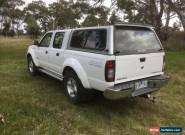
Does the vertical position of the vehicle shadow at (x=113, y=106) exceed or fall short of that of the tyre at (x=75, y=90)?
it falls short

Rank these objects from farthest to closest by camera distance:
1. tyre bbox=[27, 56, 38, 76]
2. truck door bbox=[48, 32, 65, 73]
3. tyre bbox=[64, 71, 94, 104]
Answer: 1. tyre bbox=[27, 56, 38, 76]
2. truck door bbox=[48, 32, 65, 73]
3. tyre bbox=[64, 71, 94, 104]

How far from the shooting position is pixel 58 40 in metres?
6.28

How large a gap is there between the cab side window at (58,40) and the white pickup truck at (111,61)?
0.23 ft

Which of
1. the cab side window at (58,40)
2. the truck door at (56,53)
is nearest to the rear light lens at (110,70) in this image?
→ the truck door at (56,53)

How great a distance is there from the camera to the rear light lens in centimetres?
421

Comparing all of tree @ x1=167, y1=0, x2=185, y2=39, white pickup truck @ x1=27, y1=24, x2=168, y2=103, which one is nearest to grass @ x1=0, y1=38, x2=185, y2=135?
white pickup truck @ x1=27, y1=24, x2=168, y2=103

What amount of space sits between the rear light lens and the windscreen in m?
0.31

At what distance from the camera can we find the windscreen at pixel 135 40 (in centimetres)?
455

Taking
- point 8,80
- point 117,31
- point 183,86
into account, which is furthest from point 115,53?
point 8,80

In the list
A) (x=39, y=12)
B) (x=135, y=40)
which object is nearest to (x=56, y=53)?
(x=135, y=40)

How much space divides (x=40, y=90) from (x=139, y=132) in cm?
338

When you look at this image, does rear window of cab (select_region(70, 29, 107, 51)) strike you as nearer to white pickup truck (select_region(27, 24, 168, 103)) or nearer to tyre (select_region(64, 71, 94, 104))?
white pickup truck (select_region(27, 24, 168, 103))

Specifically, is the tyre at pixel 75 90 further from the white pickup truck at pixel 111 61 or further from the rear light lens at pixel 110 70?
the rear light lens at pixel 110 70

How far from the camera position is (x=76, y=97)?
17.3 feet
